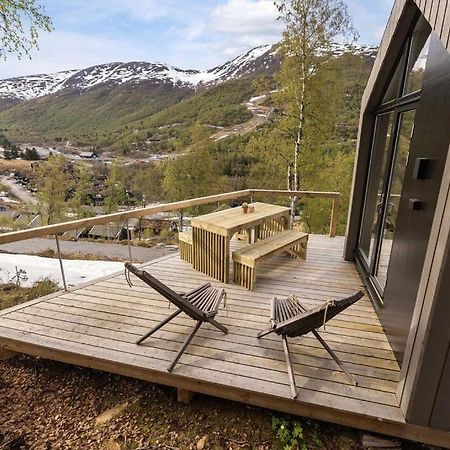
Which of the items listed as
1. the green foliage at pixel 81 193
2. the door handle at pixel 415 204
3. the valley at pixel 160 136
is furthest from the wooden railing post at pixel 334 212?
the green foliage at pixel 81 193

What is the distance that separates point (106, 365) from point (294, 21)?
33.2 ft

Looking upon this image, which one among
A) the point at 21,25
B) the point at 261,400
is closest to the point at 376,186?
the point at 261,400

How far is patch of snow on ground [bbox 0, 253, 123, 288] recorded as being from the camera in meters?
5.04

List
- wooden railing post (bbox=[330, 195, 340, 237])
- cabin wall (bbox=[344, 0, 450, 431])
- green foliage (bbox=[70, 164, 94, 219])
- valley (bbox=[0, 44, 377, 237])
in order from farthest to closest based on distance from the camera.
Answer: green foliage (bbox=[70, 164, 94, 219]), valley (bbox=[0, 44, 377, 237]), wooden railing post (bbox=[330, 195, 340, 237]), cabin wall (bbox=[344, 0, 450, 431])

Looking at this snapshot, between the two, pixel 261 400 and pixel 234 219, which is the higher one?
pixel 234 219

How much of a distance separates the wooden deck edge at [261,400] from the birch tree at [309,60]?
8.58 metres

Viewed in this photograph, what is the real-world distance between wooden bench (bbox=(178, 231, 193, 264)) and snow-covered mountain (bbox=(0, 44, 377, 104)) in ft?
354

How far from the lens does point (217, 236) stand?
3.73 metres

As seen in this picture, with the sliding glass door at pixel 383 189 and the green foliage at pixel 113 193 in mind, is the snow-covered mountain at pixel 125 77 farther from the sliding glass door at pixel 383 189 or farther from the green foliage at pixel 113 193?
the sliding glass door at pixel 383 189

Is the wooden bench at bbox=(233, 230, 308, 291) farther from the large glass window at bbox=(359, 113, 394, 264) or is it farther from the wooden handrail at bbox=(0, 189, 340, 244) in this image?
the wooden handrail at bbox=(0, 189, 340, 244)

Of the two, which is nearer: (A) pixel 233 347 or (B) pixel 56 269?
(A) pixel 233 347

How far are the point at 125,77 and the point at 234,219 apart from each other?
124526 mm

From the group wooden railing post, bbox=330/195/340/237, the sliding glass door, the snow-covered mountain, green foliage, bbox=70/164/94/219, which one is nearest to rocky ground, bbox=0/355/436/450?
the sliding glass door

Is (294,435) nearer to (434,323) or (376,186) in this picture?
(434,323)
